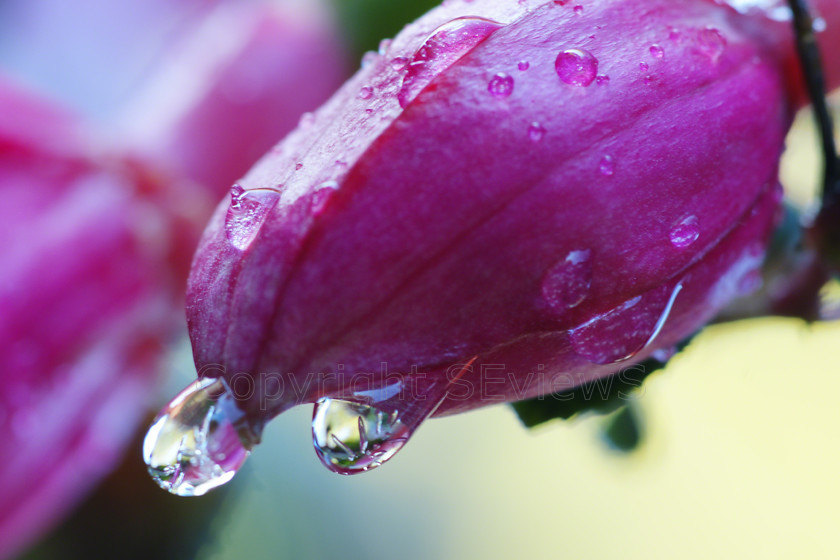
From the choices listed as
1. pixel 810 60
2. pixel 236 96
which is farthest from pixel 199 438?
pixel 236 96

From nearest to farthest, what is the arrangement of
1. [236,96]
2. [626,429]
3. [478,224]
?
[478,224] < [626,429] < [236,96]

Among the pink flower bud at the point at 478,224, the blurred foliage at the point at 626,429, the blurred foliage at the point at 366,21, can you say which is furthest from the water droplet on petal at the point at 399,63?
the blurred foliage at the point at 366,21

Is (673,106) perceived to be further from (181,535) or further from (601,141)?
(181,535)

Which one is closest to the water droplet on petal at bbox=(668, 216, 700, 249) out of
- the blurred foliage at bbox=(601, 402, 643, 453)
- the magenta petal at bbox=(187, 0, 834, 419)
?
the magenta petal at bbox=(187, 0, 834, 419)

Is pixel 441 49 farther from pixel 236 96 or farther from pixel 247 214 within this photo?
pixel 236 96

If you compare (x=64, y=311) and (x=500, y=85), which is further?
(x=64, y=311)

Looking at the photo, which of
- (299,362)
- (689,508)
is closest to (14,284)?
(299,362)
